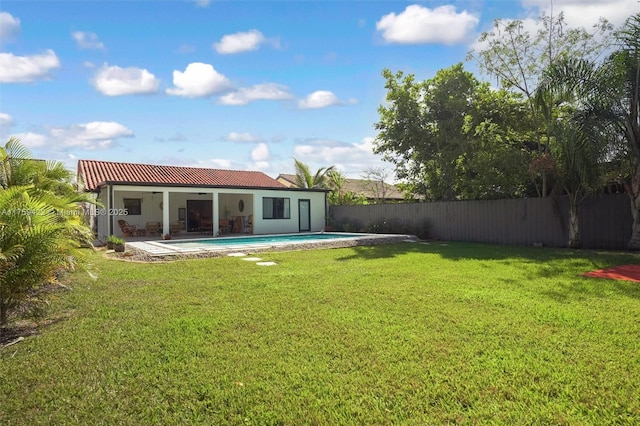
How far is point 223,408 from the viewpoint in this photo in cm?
297

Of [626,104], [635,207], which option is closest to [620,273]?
[635,207]

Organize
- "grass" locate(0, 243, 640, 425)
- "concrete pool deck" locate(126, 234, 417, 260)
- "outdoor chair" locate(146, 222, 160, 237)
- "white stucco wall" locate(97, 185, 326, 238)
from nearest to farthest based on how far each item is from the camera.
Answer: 1. "grass" locate(0, 243, 640, 425)
2. "concrete pool deck" locate(126, 234, 417, 260)
3. "outdoor chair" locate(146, 222, 160, 237)
4. "white stucco wall" locate(97, 185, 326, 238)

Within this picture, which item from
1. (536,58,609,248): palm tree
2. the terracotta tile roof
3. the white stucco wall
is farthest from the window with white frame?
(536,58,609,248): palm tree

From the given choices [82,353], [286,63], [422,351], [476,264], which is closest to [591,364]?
[422,351]

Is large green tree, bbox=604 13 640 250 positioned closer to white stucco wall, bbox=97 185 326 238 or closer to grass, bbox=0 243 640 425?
grass, bbox=0 243 640 425

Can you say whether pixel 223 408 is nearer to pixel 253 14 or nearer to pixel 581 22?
pixel 253 14

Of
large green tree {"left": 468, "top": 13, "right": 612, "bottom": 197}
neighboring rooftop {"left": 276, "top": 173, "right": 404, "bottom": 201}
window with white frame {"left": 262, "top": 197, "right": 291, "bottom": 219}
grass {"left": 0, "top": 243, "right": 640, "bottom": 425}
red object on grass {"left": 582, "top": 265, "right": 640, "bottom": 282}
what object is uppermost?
large green tree {"left": 468, "top": 13, "right": 612, "bottom": 197}

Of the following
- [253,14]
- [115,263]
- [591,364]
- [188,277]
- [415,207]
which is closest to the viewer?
[591,364]

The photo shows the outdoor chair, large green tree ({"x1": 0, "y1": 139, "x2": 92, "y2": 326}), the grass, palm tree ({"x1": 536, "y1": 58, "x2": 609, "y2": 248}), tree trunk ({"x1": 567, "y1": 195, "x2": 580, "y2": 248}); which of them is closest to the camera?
the grass

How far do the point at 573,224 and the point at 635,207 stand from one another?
6.25 ft

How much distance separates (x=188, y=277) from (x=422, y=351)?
19.4 feet

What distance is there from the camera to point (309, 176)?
96.0 ft

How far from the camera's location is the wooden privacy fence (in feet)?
44.1

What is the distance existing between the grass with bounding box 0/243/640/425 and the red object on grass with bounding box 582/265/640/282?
25.7 inches
